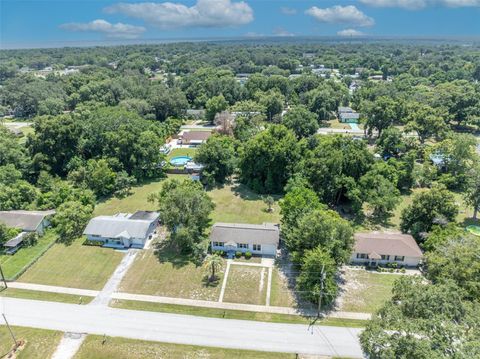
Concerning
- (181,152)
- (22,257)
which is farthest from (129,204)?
(181,152)

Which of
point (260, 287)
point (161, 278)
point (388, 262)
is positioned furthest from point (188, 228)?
point (388, 262)

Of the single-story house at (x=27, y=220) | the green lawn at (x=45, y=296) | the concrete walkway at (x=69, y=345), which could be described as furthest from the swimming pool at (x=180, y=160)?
the concrete walkway at (x=69, y=345)

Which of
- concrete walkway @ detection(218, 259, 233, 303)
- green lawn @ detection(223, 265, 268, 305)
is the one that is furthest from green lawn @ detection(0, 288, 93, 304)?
green lawn @ detection(223, 265, 268, 305)

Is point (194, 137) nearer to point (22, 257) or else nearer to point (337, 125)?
point (337, 125)

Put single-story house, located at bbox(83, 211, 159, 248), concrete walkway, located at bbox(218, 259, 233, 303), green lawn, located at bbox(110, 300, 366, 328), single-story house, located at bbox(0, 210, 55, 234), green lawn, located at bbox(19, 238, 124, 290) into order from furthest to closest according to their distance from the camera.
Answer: single-story house, located at bbox(0, 210, 55, 234) → single-story house, located at bbox(83, 211, 159, 248) → green lawn, located at bbox(19, 238, 124, 290) → concrete walkway, located at bbox(218, 259, 233, 303) → green lawn, located at bbox(110, 300, 366, 328)

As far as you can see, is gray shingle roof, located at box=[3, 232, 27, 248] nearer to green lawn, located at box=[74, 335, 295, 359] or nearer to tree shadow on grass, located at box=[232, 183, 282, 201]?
green lawn, located at box=[74, 335, 295, 359]
